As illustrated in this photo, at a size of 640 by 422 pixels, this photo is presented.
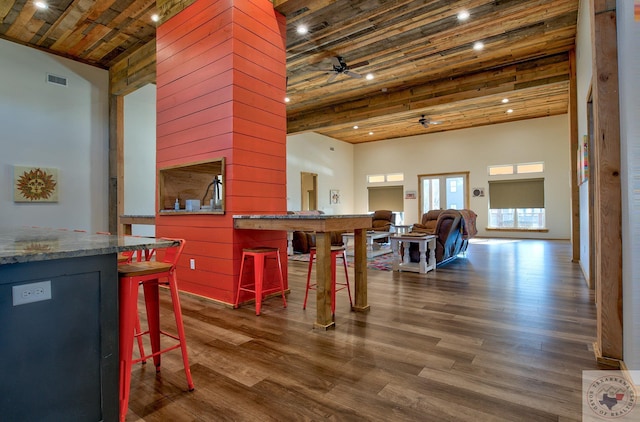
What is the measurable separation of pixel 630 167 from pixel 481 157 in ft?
33.8

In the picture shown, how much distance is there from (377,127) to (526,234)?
19.4ft

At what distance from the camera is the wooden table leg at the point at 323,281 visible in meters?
2.76

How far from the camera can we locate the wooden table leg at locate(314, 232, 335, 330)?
2.76m

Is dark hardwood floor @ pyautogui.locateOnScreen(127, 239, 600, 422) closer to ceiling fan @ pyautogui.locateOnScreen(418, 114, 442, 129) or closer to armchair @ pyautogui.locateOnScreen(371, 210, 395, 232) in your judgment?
armchair @ pyautogui.locateOnScreen(371, 210, 395, 232)

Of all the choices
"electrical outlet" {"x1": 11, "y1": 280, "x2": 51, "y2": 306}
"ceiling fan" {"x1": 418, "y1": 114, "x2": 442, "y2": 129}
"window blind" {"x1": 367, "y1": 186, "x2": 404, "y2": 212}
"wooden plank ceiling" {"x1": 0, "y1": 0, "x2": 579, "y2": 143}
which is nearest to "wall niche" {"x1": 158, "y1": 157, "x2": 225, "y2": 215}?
"wooden plank ceiling" {"x1": 0, "y1": 0, "x2": 579, "y2": 143}

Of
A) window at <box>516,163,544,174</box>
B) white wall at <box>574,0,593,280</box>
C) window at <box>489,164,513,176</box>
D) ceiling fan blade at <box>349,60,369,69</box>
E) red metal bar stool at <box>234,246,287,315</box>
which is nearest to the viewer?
red metal bar stool at <box>234,246,287,315</box>

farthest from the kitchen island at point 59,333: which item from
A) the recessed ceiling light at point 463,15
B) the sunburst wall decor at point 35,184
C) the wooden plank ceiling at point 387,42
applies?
the sunburst wall decor at point 35,184

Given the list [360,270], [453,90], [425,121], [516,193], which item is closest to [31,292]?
[360,270]

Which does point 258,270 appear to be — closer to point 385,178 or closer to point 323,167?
point 323,167

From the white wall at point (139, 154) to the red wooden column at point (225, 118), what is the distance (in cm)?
308

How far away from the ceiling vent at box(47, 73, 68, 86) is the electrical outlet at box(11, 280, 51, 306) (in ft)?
21.5

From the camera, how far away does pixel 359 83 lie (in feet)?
24.2

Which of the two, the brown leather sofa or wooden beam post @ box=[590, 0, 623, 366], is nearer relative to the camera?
wooden beam post @ box=[590, 0, 623, 366]

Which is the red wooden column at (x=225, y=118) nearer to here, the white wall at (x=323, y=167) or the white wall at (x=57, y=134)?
the white wall at (x=57, y=134)
